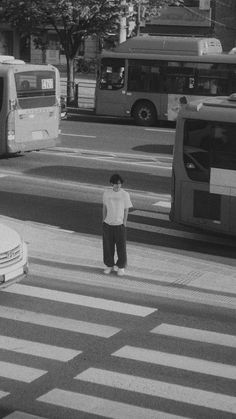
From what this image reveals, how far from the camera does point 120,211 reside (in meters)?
13.6

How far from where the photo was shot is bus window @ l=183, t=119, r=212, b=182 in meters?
15.8

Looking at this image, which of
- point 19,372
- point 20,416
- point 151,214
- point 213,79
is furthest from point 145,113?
point 20,416

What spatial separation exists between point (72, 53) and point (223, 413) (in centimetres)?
3110

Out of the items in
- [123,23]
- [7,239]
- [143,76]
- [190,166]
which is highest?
[123,23]

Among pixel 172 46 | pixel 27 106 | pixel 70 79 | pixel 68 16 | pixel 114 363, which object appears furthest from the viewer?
pixel 70 79

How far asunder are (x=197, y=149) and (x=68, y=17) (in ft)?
71.2

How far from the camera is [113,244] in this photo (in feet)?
45.1

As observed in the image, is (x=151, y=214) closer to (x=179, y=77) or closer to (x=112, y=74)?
(x=179, y=77)

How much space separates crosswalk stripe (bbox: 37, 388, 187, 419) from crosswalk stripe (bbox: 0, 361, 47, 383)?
1.59 ft

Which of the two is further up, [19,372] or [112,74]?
[112,74]

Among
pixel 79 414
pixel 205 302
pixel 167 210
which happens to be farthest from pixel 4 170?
pixel 79 414

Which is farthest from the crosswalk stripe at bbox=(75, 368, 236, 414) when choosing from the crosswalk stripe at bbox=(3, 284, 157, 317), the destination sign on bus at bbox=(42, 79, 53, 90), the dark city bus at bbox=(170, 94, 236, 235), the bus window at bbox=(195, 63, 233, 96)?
the bus window at bbox=(195, 63, 233, 96)

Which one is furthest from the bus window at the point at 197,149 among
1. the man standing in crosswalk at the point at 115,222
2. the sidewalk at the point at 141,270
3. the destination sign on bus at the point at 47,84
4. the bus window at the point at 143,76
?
the bus window at the point at 143,76

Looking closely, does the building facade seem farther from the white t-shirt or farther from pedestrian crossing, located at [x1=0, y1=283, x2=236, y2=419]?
pedestrian crossing, located at [x1=0, y1=283, x2=236, y2=419]
